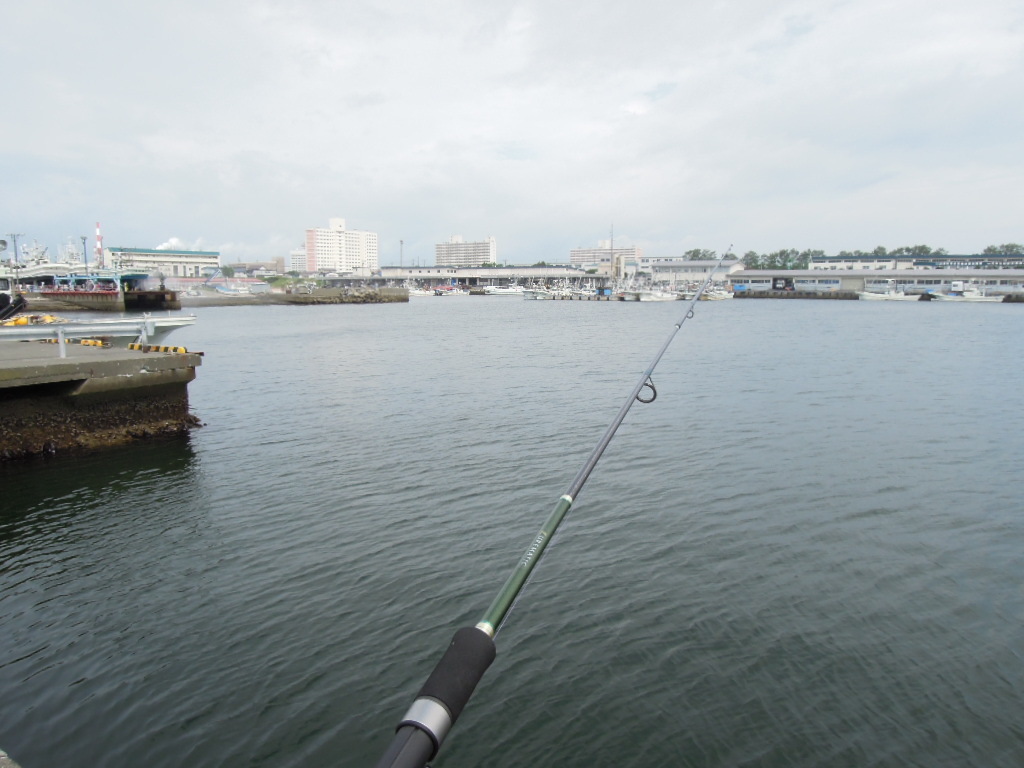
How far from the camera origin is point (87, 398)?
44.1 feet

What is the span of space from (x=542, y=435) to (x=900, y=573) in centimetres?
803

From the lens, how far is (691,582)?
774 cm

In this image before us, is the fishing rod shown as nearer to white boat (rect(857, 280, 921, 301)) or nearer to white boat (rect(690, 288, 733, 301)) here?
white boat (rect(690, 288, 733, 301))

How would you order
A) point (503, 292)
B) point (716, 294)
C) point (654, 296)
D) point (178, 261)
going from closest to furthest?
point (654, 296) → point (716, 294) → point (503, 292) → point (178, 261)

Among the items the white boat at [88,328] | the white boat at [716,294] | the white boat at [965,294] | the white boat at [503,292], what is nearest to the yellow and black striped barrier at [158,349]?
the white boat at [88,328]

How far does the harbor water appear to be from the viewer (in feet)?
17.3

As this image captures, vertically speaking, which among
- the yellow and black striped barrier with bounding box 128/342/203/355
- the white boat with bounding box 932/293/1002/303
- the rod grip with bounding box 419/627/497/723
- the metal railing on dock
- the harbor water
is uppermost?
the metal railing on dock

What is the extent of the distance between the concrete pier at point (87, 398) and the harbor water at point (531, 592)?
785 millimetres

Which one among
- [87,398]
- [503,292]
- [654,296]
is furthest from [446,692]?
[503,292]

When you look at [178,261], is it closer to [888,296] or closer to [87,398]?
[888,296]

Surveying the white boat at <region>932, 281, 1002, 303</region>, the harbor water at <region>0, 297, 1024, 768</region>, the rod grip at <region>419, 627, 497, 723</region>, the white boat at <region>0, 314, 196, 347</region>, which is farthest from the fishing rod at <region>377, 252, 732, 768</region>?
the white boat at <region>932, 281, 1002, 303</region>

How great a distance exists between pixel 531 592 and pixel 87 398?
1099 cm

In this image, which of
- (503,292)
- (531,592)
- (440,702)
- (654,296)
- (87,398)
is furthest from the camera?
(503,292)

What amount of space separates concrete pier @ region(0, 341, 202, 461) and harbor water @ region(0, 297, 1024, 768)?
79 cm
